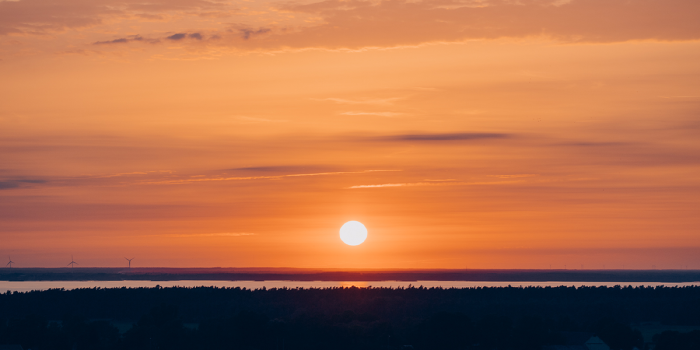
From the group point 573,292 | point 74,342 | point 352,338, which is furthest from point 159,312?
point 573,292

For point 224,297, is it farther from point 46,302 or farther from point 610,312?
point 610,312

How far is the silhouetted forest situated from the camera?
3223 inches

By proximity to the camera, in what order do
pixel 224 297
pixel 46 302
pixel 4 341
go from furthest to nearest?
1. pixel 224 297
2. pixel 46 302
3. pixel 4 341

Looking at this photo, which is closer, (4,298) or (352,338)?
(352,338)

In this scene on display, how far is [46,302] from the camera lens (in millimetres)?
162000

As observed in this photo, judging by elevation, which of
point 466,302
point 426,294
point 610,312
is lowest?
point 610,312

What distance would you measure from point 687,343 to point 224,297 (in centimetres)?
12060

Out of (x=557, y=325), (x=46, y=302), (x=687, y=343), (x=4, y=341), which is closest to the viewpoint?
(x=687, y=343)

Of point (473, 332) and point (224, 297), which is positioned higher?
point (224, 297)

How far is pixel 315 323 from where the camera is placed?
91250 millimetres

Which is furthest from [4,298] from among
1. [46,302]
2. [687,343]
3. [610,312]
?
[687,343]

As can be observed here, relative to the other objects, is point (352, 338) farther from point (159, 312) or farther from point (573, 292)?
point (573, 292)

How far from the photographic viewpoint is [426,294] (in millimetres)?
196875

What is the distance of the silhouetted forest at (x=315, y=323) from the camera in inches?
3223
